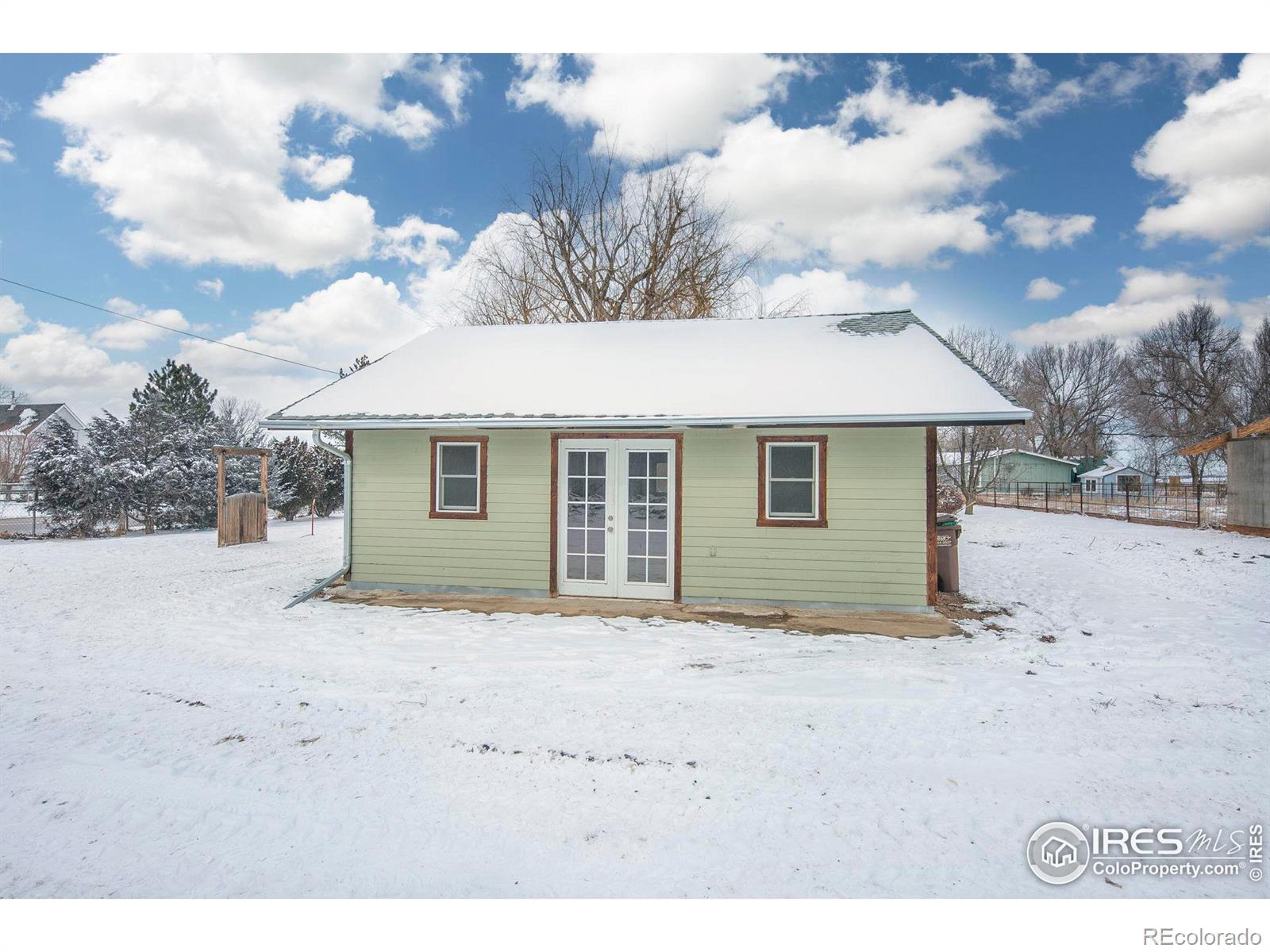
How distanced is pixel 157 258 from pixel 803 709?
2104 centimetres

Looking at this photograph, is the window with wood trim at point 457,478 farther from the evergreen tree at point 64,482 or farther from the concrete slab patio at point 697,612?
the evergreen tree at point 64,482

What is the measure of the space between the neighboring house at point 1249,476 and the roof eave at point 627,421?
13.1 m

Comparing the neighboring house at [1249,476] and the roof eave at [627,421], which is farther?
the neighboring house at [1249,476]

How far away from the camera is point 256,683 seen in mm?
4805

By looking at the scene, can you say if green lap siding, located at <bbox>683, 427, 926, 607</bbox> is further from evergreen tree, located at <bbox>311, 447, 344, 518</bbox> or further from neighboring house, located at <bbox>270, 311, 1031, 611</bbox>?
evergreen tree, located at <bbox>311, 447, 344, 518</bbox>

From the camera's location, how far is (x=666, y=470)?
24.8 feet

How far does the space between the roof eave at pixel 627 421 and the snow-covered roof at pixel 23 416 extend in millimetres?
42733

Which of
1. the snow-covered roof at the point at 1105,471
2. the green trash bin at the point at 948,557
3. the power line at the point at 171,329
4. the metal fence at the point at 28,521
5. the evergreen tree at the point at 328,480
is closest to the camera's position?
the green trash bin at the point at 948,557

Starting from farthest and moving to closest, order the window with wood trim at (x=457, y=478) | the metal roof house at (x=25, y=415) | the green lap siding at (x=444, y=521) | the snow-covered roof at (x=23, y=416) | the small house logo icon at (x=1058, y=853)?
1. the snow-covered roof at (x=23, y=416)
2. the metal roof house at (x=25, y=415)
3. the window with wood trim at (x=457, y=478)
4. the green lap siding at (x=444, y=521)
5. the small house logo icon at (x=1058, y=853)

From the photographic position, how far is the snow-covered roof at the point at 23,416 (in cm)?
3719

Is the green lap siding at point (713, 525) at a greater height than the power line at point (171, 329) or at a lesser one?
lesser

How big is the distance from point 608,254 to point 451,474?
14.9 m

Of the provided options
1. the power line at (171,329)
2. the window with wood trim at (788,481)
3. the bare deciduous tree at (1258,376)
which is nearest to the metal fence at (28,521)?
the power line at (171,329)
